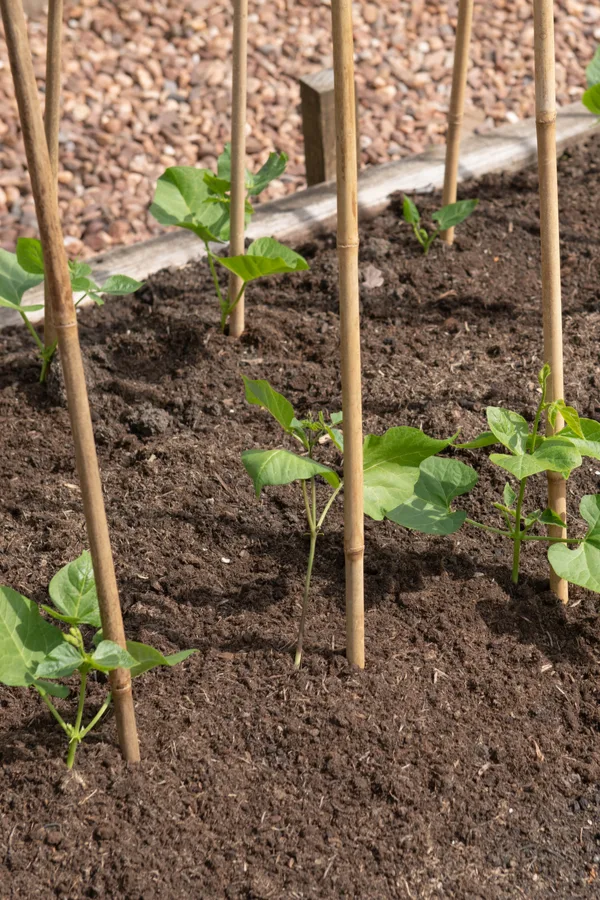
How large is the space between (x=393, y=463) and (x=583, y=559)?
Answer: 387 millimetres

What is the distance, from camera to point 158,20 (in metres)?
5.00

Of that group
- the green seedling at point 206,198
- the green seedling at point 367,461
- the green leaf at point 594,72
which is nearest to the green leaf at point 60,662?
the green seedling at point 367,461

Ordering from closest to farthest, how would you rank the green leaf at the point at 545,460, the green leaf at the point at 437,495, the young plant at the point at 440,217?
the green leaf at the point at 545,460 < the green leaf at the point at 437,495 < the young plant at the point at 440,217

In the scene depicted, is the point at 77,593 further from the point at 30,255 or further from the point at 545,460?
the point at 30,255

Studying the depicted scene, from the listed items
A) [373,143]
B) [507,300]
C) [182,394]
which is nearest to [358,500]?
[182,394]

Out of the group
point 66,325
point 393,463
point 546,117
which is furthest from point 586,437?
point 66,325

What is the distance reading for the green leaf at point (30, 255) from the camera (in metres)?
2.37

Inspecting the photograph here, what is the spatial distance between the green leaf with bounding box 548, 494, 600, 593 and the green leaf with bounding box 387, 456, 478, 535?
205mm

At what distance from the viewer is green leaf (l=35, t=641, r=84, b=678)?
4.76 ft

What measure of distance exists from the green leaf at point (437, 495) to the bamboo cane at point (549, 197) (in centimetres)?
18

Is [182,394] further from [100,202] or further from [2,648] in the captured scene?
[100,202]

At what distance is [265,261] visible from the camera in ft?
8.00

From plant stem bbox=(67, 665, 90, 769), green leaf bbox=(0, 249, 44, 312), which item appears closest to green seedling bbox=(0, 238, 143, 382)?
green leaf bbox=(0, 249, 44, 312)

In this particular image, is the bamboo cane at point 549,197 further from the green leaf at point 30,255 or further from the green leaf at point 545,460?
the green leaf at point 30,255
